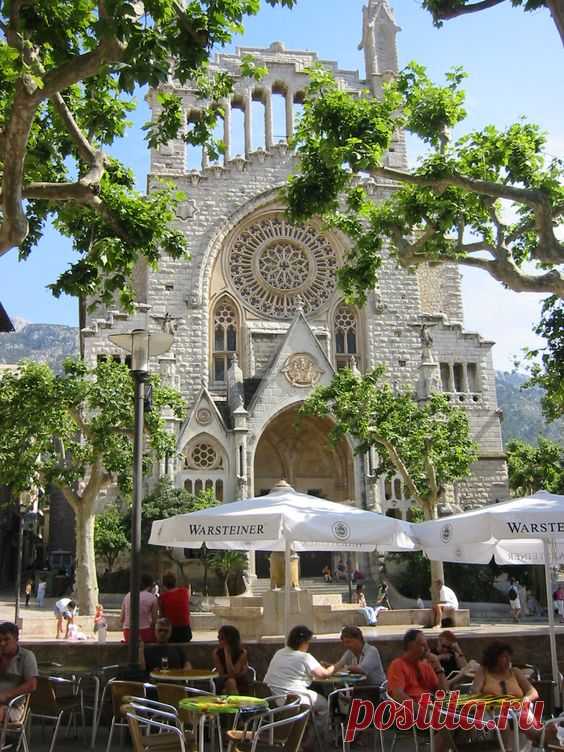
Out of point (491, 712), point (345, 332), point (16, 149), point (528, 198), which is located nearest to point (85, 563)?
point (16, 149)

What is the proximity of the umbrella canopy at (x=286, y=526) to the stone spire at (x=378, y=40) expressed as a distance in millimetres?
32530

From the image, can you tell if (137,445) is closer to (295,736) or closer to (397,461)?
(295,736)

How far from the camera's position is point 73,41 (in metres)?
9.02

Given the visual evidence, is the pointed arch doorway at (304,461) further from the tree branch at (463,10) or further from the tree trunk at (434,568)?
the tree branch at (463,10)

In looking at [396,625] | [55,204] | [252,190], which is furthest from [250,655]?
[252,190]

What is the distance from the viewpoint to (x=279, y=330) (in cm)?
3366

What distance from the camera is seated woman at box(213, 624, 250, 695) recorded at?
7582 millimetres

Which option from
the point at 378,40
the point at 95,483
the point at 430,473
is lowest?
the point at 95,483

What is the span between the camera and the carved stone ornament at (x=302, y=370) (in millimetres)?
31484

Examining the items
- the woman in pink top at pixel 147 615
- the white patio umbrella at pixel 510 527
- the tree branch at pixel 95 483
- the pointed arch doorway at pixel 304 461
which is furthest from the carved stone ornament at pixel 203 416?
the woman in pink top at pixel 147 615

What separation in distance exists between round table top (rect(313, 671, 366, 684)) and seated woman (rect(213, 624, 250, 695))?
706 mm

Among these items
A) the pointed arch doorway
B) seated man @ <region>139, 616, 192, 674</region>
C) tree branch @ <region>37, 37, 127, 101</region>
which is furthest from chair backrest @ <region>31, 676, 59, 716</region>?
the pointed arch doorway

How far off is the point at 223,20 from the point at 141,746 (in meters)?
7.04

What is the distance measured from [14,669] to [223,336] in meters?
27.2
